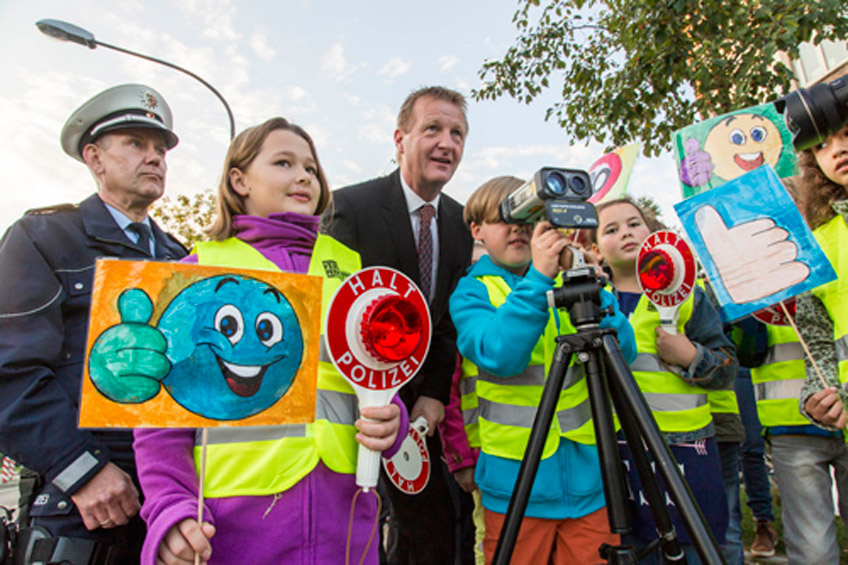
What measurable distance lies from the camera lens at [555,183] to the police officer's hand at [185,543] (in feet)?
4.09

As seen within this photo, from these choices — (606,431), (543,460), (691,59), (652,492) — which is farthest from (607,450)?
(691,59)

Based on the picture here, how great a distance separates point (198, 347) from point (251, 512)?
41 cm

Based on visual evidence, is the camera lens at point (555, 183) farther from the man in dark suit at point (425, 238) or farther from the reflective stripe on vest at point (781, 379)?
the reflective stripe on vest at point (781, 379)

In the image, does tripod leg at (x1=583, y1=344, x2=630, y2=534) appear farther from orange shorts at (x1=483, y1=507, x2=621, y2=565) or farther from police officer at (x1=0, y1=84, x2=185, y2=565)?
police officer at (x1=0, y1=84, x2=185, y2=565)

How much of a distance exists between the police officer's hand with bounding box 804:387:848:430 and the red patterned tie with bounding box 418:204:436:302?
4.90ft

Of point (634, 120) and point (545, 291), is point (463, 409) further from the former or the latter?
point (634, 120)

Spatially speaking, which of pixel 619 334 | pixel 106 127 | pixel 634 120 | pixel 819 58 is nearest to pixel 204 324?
pixel 106 127

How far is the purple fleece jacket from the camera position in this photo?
118cm

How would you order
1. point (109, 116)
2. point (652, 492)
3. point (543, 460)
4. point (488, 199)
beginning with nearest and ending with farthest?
point (652, 492)
point (543, 460)
point (109, 116)
point (488, 199)

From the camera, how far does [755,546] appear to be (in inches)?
139

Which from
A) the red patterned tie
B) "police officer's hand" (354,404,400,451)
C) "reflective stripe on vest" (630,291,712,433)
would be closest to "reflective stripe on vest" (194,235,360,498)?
"police officer's hand" (354,404,400,451)

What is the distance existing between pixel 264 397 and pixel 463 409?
1.26 metres

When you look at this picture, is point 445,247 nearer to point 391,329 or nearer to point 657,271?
point 657,271

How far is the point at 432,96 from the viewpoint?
8.69 feet
